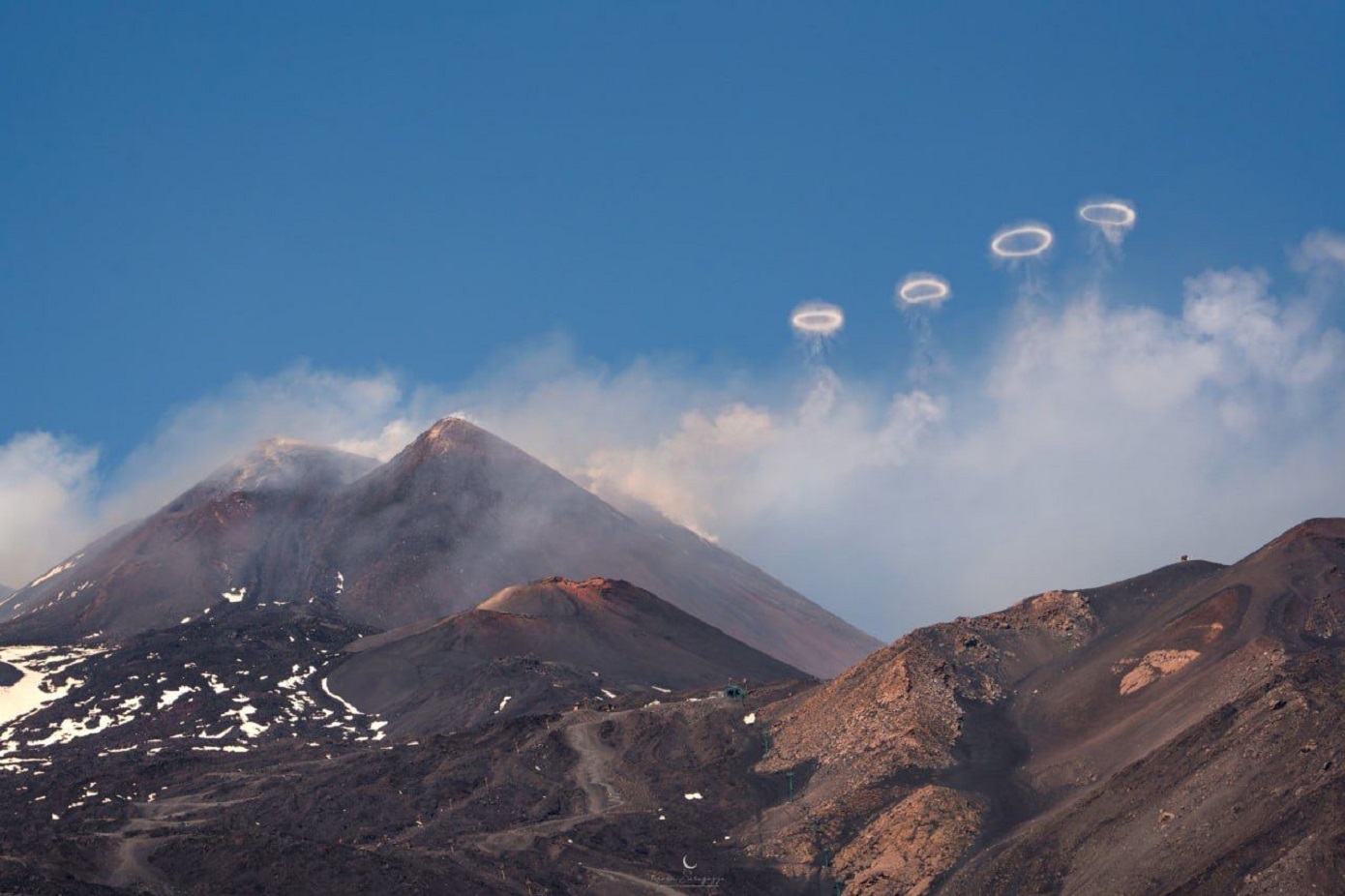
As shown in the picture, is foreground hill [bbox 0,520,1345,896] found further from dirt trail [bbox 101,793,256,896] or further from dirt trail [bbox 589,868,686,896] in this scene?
dirt trail [bbox 101,793,256,896]

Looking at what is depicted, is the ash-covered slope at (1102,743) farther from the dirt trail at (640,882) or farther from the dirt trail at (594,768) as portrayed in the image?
the dirt trail at (594,768)

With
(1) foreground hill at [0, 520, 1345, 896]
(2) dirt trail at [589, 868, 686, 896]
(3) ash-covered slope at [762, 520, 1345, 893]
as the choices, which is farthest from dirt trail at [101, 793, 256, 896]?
(3) ash-covered slope at [762, 520, 1345, 893]

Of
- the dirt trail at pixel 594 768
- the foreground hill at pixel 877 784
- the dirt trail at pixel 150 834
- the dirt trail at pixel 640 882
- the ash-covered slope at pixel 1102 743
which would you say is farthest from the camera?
the dirt trail at pixel 594 768

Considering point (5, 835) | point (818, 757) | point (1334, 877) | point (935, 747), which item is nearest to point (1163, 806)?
point (1334, 877)

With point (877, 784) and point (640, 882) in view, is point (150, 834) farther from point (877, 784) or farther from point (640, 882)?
point (877, 784)

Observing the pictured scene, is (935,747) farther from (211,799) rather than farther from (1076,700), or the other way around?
(211,799)

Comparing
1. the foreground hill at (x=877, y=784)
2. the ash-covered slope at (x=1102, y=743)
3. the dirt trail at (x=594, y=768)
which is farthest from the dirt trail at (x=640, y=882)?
the dirt trail at (x=594, y=768)

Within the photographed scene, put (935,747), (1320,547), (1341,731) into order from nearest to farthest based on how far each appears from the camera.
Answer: (1341,731)
(935,747)
(1320,547)

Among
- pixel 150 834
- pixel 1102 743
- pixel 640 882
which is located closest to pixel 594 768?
pixel 640 882
